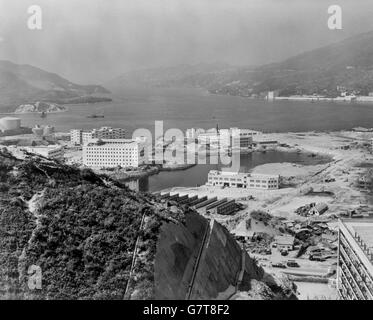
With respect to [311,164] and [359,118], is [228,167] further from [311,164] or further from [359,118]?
[359,118]

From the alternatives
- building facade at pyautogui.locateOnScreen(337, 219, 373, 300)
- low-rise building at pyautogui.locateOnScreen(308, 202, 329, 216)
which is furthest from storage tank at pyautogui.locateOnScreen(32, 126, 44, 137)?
building facade at pyautogui.locateOnScreen(337, 219, 373, 300)

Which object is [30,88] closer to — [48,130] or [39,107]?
[39,107]

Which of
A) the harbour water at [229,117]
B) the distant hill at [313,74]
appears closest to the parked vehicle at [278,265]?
the harbour water at [229,117]

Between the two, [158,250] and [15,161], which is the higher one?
[15,161]

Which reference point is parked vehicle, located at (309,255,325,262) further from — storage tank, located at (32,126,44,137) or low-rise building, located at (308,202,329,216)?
storage tank, located at (32,126,44,137)

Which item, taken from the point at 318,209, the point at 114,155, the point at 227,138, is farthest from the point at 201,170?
the point at 318,209

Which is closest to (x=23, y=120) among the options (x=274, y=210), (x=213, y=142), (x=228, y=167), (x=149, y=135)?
(x=149, y=135)

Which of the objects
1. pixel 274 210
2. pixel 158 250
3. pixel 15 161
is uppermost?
Answer: pixel 15 161
